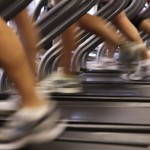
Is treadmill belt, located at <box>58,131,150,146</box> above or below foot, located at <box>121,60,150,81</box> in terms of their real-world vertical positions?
below

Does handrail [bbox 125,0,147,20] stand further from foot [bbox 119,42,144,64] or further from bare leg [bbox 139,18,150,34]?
foot [bbox 119,42,144,64]

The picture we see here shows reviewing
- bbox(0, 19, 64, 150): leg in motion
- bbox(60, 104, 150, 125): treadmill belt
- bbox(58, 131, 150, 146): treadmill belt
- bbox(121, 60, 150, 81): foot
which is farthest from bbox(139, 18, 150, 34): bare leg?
bbox(0, 19, 64, 150): leg in motion

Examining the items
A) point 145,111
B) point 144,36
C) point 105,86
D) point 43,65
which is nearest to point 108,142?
point 145,111

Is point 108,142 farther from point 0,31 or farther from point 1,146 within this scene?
point 0,31

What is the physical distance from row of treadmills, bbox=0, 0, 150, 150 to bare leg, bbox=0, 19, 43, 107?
0.17 m

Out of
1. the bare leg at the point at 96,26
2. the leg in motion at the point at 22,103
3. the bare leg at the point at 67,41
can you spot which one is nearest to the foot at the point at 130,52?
the bare leg at the point at 96,26

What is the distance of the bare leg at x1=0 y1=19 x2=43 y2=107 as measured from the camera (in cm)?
113

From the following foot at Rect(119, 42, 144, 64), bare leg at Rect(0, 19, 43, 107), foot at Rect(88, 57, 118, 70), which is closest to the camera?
bare leg at Rect(0, 19, 43, 107)

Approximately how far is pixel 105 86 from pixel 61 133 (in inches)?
51.0

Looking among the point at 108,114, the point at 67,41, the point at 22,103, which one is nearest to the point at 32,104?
the point at 22,103

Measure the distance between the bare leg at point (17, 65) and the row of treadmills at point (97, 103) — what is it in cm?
17

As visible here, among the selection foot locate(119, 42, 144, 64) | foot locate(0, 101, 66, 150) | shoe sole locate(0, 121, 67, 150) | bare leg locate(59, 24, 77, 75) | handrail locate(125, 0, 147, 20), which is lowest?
shoe sole locate(0, 121, 67, 150)

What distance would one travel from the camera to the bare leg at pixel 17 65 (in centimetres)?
113

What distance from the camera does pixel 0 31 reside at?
114 cm
